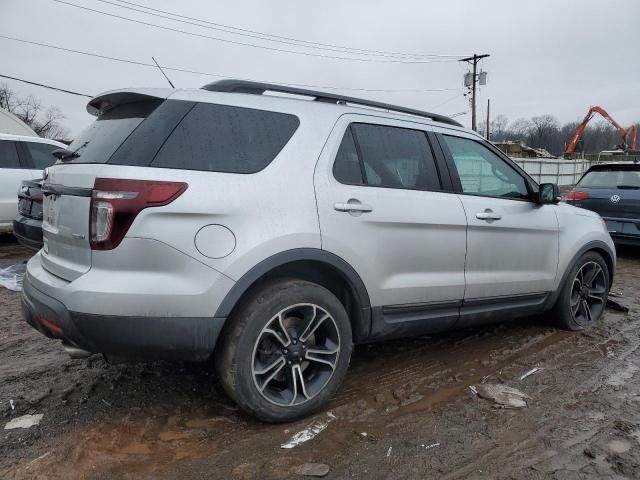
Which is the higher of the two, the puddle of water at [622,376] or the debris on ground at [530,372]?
the debris on ground at [530,372]

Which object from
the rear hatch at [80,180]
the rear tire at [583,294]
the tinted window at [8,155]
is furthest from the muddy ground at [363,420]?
the tinted window at [8,155]

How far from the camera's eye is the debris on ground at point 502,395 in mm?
3203

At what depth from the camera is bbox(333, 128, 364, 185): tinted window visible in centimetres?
303

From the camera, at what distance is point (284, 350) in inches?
111

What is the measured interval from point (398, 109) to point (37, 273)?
2.55 meters

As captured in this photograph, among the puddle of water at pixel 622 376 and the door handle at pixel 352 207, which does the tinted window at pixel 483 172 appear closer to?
the door handle at pixel 352 207

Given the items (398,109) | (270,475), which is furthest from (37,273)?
(398,109)

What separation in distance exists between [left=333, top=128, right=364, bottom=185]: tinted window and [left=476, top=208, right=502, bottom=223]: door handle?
106 cm

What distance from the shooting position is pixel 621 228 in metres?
7.88

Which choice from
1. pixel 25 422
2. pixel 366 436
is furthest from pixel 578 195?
pixel 25 422

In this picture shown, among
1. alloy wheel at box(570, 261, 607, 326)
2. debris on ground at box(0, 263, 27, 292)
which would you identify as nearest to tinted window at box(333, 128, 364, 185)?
alloy wheel at box(570, 261, 607, 326)

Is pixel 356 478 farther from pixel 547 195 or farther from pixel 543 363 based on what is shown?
pixel 547 195

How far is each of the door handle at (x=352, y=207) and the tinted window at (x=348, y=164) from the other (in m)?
0.14

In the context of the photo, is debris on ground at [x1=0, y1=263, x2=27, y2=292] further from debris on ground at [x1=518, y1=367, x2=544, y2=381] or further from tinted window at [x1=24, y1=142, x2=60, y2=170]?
debris on ground at [x1=518, y1=367, x2=544, y2=381]
